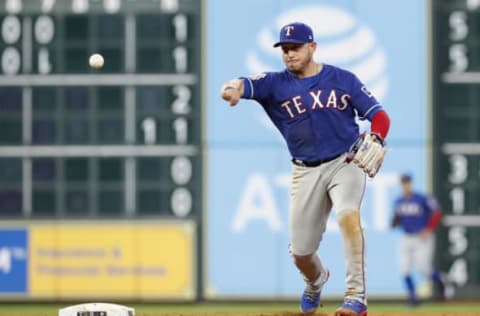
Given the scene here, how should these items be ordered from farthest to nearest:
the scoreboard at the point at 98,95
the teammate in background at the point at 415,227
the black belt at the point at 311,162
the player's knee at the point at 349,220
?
the teammate in background at the point at 415,227, the scoreboard at the point at 98,95, the black belt at the point at 311,162, the player's knee at the point at 349,220

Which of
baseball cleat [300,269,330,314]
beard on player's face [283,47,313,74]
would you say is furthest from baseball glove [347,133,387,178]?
baseball cleat [300,269,330,314]

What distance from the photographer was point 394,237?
1723 centimetres

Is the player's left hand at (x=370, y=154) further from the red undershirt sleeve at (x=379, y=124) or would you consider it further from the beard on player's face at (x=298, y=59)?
the beard on player's face at (x=298, y=59)

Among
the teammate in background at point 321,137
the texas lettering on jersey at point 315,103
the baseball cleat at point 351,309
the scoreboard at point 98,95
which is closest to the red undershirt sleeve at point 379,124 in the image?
the teammate in background at point 321,137

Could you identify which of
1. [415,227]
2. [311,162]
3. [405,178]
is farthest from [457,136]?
[311,162]

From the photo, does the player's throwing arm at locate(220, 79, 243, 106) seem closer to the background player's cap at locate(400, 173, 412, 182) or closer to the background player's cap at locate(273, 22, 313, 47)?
the background player's cap at locate(273, 22, 313, 47)

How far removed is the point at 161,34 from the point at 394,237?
3.63m

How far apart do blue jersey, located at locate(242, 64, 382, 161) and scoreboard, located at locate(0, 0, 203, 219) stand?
7.40 m

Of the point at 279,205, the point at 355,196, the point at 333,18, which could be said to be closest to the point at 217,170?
the point at 279,205

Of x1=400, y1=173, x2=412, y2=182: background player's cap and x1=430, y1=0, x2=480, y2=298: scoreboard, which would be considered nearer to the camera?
x1=400, y1=173, x2=412, y2=182: background player's cap

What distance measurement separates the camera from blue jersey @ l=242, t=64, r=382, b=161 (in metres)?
9.11

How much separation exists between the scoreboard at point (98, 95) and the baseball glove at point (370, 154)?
25.3ft

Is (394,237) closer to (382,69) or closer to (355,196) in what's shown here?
(382,69)

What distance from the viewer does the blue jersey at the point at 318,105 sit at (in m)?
9.11
